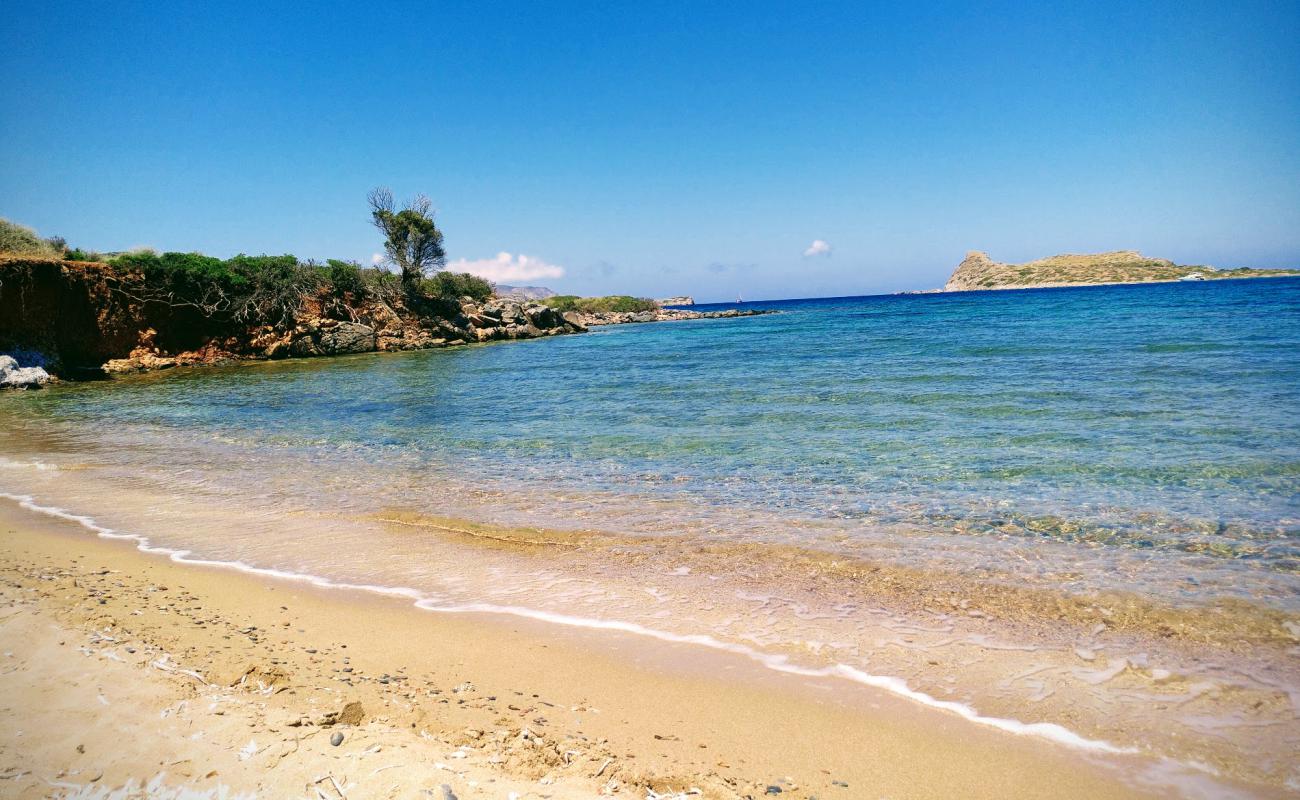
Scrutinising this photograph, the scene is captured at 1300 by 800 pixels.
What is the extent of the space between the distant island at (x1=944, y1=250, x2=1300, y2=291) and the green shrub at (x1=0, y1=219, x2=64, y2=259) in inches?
5344

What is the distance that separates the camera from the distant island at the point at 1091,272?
352 feet

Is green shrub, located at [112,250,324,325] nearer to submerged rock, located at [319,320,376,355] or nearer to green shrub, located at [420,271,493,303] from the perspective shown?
submerged rock, located at [319,320,376,355]

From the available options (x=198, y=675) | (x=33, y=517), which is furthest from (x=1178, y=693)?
(x=33, y=517)

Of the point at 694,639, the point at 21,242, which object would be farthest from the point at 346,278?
the point at 694,639

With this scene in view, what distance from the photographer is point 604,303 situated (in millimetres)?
85250

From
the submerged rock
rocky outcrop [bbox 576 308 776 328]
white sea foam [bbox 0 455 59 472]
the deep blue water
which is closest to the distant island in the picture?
rocky outcrop [bbox 576 308 776 328]

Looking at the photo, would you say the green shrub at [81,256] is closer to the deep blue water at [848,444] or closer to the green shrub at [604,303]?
the deep blue water at [848,444]

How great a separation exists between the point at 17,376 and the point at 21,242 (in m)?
12.4

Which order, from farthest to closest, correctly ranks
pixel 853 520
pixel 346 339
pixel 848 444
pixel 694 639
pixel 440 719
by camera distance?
pixel 346 339
pixel 848 444
pixel 853 520
pixel 694 639
pixel 440 719

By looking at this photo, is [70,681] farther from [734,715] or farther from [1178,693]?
[1178,693]

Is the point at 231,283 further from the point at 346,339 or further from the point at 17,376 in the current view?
the point at 17,376

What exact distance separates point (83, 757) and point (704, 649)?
3.07 meters

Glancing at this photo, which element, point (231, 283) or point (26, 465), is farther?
point (231, 283)

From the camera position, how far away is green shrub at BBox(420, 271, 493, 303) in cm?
4503
